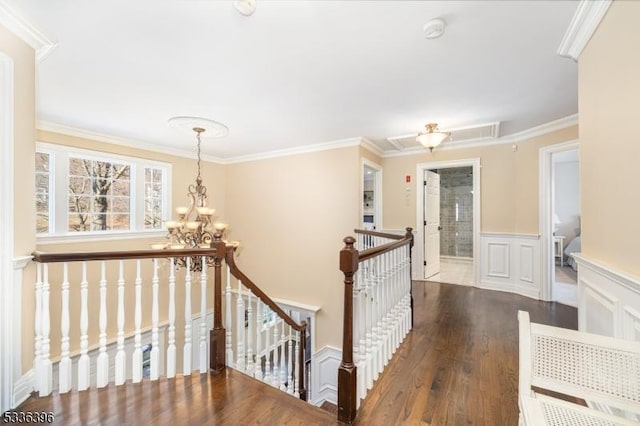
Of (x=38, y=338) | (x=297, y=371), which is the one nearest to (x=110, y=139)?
(x=38, y=338)

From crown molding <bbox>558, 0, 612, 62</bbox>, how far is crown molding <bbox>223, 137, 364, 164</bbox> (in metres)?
2.57

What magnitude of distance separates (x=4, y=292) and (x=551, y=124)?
18.7ft

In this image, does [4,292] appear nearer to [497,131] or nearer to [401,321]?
[401,321]

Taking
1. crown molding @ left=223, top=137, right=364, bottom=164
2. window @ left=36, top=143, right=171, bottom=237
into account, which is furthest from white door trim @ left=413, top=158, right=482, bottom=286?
window @ left=36, top=143, right=171, bottom=237

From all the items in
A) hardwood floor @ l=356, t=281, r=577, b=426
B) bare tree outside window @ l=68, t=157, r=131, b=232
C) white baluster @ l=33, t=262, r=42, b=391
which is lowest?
hardwood floor @ l=356, t=281, r=577, b=426

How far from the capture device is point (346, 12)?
1.63 m

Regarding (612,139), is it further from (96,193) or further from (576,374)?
(96,193)

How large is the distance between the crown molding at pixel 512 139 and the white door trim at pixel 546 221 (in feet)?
0.89

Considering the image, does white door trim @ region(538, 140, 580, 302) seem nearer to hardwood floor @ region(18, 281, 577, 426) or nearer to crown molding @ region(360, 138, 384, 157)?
hardwood floor @ region(18, 281, 577, 426)

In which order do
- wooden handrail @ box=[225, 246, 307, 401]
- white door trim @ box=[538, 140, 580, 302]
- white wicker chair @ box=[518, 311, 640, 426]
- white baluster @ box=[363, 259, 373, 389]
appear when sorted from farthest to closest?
white door trim @ box=[538, 140, 580, 302]
wooden handrail @ box=[225, 246, 307, 401]
white baluster @ box=[363, 259, 373, 389]
white wicker chair @ box=[518, 311, 640, 426]

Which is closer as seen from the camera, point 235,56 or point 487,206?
point 235,56

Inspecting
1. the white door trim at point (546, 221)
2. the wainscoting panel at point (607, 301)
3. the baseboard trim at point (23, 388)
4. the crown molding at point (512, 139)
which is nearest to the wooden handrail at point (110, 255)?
the baseboard trim at point (23, 388)

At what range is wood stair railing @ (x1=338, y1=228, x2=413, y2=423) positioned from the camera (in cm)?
168

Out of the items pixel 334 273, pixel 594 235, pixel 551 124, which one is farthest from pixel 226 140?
pixel 551 124
